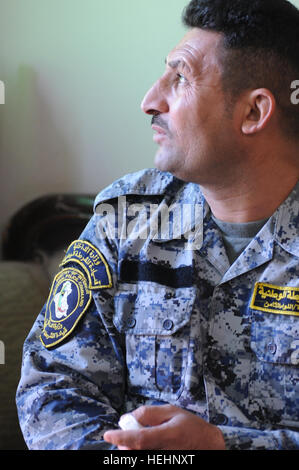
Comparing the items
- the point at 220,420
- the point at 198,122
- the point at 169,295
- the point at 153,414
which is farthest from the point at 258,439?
the point at 198,122

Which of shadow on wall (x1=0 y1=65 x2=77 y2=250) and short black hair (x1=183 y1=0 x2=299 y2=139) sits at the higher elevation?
short black hair (x1=183 y1=0 x2=299 y2=139)

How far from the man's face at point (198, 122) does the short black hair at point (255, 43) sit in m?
0.02

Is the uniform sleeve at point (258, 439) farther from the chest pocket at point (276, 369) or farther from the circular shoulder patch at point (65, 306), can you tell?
the circular shoulder patch at point (65, 306)

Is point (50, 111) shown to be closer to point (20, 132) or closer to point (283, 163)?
point (20, 132)

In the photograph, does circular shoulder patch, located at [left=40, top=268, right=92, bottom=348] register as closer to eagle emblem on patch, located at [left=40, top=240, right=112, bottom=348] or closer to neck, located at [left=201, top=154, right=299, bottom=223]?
eagle emblem on patch, located at [left=40, top=240, right=112, bottom=348]

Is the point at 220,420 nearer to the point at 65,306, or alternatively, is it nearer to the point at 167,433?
the point at 167,433

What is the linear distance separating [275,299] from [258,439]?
10.0 inches

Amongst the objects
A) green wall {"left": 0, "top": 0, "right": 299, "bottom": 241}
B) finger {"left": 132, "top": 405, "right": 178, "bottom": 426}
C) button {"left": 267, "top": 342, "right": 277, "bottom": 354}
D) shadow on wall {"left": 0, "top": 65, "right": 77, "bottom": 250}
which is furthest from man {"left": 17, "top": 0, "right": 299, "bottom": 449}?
shadow on wall {"left": 0, "top": 65, "right": 77, "bottom": 250}

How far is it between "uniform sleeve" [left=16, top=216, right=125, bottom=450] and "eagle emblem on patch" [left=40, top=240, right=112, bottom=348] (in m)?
0.01

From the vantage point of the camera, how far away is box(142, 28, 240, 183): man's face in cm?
122

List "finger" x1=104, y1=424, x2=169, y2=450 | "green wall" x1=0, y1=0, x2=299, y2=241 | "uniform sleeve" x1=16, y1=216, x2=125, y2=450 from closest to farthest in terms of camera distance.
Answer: "finger" x1=104, y1=424, x2=169, y2=450 < "uniform sleeve" x1=16, y1=216, x2=125, y2=450 < "green wall" x1=0, y1=0, x2=299, y2=241

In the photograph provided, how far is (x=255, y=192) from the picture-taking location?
1.25 meters

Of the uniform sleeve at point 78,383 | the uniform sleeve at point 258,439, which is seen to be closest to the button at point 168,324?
the uniform sleeve at point 78,383

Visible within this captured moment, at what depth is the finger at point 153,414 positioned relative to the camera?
1015 mm
